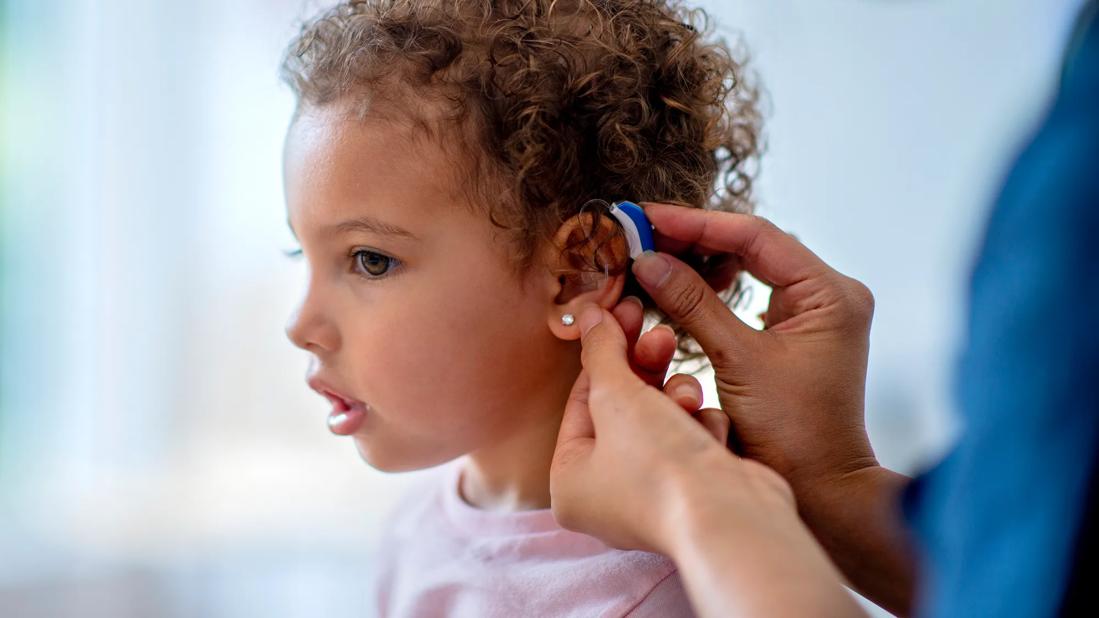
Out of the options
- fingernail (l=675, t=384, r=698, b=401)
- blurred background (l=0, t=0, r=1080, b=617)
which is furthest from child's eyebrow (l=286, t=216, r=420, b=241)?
blurred background (l=0, t=0, r=1080, b=617)

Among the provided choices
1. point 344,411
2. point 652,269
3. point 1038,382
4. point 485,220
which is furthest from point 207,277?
point 1038,382

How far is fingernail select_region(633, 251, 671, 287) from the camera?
85cm

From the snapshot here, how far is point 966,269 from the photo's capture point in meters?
0.46

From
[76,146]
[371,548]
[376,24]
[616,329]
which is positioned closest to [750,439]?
[616,329]

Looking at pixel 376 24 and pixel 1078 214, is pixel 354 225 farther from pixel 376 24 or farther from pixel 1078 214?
pixel 1078 214

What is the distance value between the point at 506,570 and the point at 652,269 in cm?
32

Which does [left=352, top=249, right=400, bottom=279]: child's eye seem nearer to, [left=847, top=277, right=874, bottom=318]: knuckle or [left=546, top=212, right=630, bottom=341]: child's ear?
[left=546, top=212, right=630, bottom=341]: child's ear

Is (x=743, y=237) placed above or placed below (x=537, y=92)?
below

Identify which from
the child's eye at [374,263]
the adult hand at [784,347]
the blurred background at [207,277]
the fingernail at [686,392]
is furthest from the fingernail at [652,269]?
the blurred background at [207,277]

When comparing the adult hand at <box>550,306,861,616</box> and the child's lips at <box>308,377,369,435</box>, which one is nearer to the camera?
the adult hand at <box>550,306,861,616</box>

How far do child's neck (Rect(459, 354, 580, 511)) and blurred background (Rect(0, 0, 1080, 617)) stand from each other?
0.82 m

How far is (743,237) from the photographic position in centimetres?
89

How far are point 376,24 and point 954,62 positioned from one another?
3.60ft

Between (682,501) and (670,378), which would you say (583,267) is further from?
(682,501)
